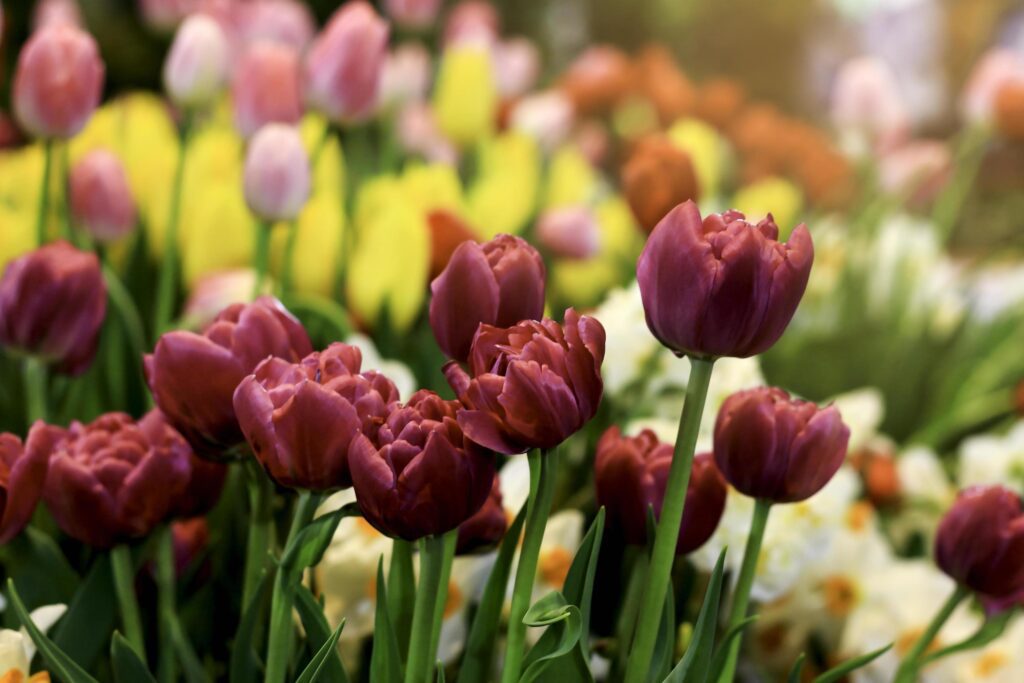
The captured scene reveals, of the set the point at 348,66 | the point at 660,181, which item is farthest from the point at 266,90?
the point at 660,181

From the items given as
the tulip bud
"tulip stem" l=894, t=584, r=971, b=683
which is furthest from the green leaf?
the tulip bud

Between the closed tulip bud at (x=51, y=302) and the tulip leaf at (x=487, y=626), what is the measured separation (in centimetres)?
18

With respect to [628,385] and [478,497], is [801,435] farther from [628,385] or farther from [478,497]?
[628,385]

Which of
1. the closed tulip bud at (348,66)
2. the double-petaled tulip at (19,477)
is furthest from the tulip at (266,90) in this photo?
the double-petaled tulip at (19,477)

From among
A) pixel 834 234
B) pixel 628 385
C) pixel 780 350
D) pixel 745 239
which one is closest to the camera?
pixel 745 239

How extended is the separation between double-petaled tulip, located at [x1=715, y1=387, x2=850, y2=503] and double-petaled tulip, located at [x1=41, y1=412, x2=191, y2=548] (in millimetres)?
164

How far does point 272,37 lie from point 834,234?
0.59 m

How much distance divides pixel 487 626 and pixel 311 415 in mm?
98

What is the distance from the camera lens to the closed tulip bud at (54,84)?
0.45 metres

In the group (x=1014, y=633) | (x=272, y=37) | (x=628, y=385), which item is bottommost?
(x=1014, y=633)

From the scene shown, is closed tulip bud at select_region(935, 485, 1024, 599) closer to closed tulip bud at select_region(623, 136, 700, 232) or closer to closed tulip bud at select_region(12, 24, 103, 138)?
closed tulip bud at select_region(623, 136, 700, 232)

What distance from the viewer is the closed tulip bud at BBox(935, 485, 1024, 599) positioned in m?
0.33

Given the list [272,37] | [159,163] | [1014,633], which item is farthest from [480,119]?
[1014,633]

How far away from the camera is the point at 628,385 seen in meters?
0.53
